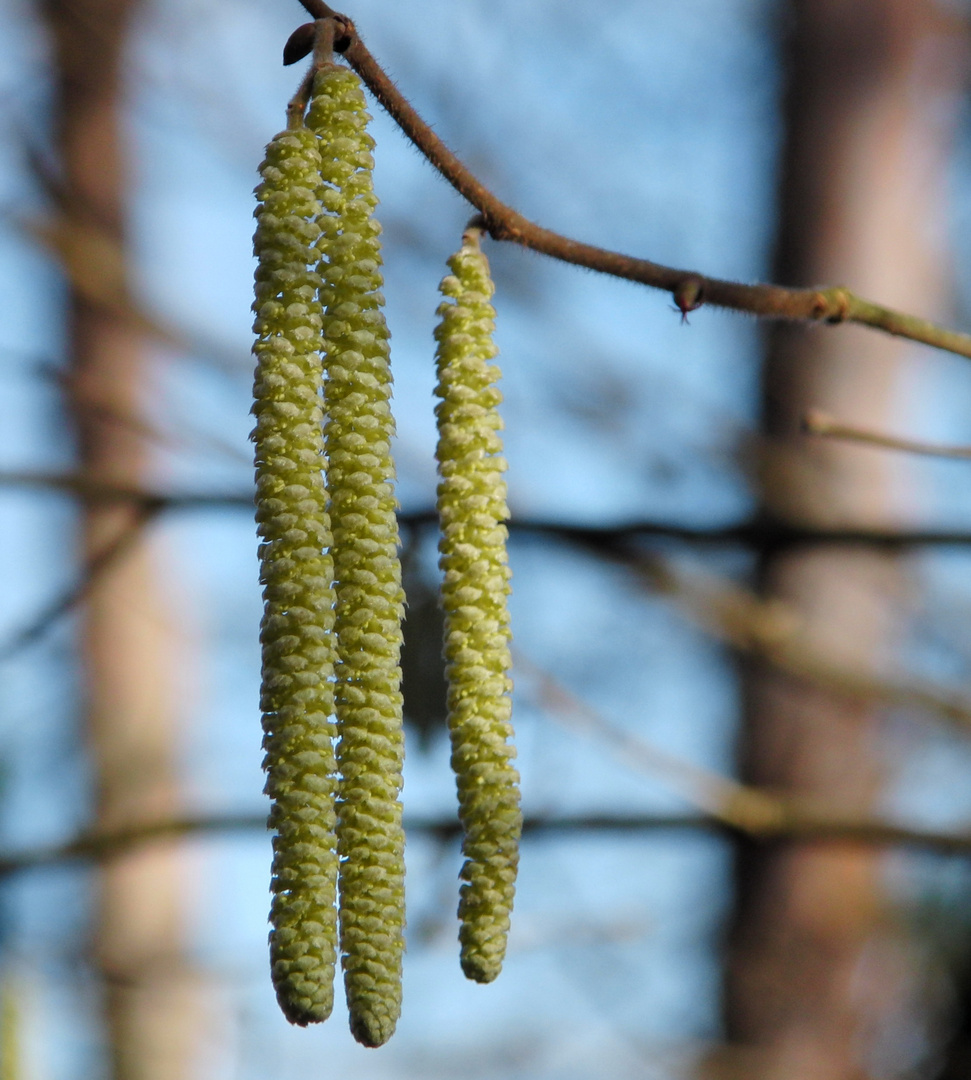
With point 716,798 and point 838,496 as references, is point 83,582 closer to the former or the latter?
point 716,798

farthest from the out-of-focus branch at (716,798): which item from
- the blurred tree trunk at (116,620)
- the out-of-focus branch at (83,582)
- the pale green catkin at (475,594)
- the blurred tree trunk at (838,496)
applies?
the blurred tree trunk at (116,620)

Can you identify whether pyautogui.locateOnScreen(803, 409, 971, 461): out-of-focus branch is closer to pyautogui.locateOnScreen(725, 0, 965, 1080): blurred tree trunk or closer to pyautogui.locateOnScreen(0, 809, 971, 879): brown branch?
pyautogui.locateOnScreen(0, 809, 971, 879): brown branch

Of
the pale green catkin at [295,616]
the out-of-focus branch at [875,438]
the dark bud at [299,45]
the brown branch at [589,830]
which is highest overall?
the dark bud at [299,45]

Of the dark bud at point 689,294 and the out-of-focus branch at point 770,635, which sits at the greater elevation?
the dark bud at point 689,294

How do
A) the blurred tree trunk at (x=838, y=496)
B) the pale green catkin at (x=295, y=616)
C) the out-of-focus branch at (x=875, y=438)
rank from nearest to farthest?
1. the pale green catkin at (x=295, y=616)
2. the out-of-focus branch at (x=875, y=438)
3. the blurred tree trunk at (x=838, y=496)

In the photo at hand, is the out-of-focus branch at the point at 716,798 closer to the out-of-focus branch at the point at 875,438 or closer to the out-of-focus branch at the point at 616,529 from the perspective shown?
the out-of-focus branch at the point at 616,529

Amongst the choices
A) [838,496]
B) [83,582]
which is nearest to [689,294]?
[83,582]
